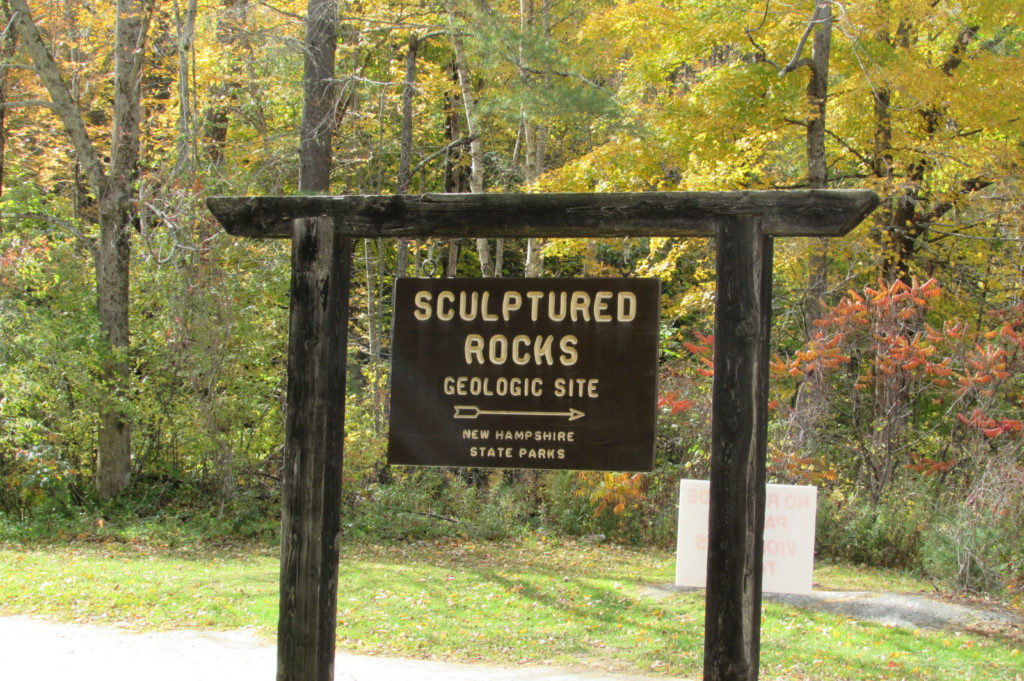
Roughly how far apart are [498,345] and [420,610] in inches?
230

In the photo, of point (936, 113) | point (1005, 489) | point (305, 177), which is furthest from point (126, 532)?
point (936, 113)

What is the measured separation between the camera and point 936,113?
17.2m

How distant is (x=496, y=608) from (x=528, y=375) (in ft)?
19.6

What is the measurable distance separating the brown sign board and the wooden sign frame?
270 mm

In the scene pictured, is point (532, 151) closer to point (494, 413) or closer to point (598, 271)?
point (598, 271)

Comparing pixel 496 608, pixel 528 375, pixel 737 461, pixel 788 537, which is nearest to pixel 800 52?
pixel 496 608

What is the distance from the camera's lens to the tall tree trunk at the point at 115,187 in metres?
15.7

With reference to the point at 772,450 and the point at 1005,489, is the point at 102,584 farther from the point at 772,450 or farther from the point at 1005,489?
the point at 1005,489

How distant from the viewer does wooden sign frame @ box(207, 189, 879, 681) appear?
4.19 meters

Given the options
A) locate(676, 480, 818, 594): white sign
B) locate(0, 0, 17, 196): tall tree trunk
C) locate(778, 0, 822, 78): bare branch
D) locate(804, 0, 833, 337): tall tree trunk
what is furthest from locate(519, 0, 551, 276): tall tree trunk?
locate(676, 480, 818, 594): white sign

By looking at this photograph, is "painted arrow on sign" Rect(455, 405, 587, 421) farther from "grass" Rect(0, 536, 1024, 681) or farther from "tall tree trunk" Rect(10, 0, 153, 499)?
"tall tree trunk" Rect(10, 0, 153, 499)

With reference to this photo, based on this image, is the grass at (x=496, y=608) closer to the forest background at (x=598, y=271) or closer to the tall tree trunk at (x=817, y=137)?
the forest background at (x=598, y=271)

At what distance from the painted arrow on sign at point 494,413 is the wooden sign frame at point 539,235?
55 centimetres

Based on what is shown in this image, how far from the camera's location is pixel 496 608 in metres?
9.91
